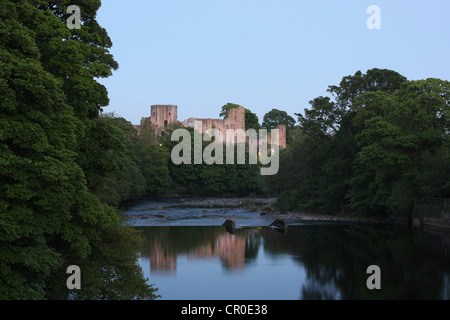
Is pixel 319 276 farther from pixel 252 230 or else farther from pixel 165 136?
pixel 165 136

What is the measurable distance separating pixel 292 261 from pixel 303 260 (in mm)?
562

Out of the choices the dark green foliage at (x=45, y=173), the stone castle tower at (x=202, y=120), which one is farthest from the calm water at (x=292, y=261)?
the stone castle tower at (x=202, y=120)

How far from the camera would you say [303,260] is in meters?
24.0

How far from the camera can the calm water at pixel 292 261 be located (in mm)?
18203

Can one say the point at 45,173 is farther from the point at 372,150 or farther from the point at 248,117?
the point at 248,117

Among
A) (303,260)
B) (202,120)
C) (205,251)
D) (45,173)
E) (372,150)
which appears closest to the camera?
(45,173)

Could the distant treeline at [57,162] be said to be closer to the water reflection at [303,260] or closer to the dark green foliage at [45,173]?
the dark green foliage at [45,173]

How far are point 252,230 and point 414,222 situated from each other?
10319mm

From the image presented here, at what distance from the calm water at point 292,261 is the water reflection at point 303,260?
0.03 m

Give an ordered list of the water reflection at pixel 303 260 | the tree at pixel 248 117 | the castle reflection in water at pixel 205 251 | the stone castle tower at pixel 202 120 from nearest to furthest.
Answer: the water reflection at pixel 303 260
the castle reflection in water at pixel 205 251
the stone castle tower at pixel 202 120
the tree at pixel 248 117

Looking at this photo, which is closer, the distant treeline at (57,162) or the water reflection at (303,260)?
the distant treeline at (57,162)

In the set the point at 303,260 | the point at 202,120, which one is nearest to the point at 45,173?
the point at 303,260

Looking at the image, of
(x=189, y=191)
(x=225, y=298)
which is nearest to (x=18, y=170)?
(x=225, y=298)
